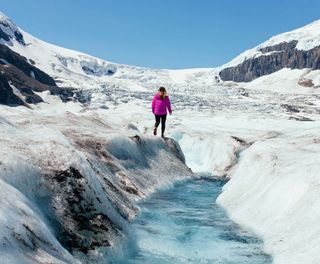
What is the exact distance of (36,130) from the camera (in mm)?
13828

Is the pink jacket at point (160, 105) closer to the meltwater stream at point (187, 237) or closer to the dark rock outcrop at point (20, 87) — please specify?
the meltwater stream at point (187, 237)

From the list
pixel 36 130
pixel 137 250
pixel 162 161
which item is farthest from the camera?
pixel 162 161

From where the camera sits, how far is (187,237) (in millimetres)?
12375

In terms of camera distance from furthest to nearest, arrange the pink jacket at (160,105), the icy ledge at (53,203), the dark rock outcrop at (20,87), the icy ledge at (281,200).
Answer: the dark rock outcrop at (20,87) < the pink jacket at (160,105) < the icy ledge at (281,200) < the icy ledge at (53,203)

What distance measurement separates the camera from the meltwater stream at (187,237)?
10.4 m

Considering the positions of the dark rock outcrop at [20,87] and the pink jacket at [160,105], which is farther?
the dark rock outcrop at [20,87]

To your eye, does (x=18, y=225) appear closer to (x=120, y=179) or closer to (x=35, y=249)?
(x=35, y=249)

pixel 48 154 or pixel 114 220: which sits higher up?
pixel 48 154

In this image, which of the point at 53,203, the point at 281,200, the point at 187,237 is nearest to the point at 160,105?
→ the point at 281,200

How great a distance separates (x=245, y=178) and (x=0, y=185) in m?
11.8

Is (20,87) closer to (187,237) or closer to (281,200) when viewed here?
(281,200)

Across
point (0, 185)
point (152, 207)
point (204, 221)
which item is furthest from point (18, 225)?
point (152, 207)

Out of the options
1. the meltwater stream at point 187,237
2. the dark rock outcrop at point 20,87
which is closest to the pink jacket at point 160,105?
the meltwater stream at point 187,237

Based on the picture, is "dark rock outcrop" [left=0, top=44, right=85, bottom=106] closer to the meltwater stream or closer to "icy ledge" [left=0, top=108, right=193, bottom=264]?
the meltwater stream
